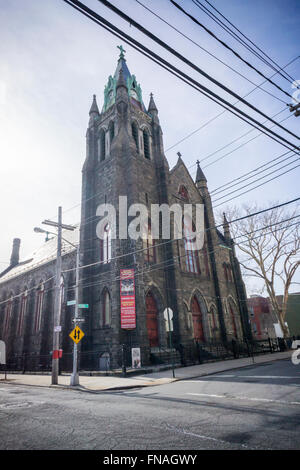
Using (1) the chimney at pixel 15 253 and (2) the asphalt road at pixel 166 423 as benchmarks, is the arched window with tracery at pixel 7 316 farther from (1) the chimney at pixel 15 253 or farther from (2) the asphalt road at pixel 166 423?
(2) the asphalt road at pixel 166 423

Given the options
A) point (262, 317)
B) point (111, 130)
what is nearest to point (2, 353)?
point (111, 130)

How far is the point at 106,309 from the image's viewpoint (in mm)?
19453

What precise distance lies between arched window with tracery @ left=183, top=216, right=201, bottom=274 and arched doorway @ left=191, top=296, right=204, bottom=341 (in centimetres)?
277

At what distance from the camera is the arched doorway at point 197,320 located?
73.7 feet

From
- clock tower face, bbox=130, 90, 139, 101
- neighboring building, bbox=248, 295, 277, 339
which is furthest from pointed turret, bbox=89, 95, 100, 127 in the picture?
neighboring building, bbox=248, 295, 277, 339

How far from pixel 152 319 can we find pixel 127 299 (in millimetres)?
3416

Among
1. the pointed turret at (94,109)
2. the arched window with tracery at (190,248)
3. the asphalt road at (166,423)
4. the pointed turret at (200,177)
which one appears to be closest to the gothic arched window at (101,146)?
the pointed turret at (94,109)

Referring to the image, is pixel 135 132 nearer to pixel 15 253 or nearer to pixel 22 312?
pixel 22 312

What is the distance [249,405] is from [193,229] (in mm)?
21179

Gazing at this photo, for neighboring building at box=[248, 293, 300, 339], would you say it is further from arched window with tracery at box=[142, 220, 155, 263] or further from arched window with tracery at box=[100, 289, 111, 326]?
arched window with tracery at box=[100, 289, 111, 326]

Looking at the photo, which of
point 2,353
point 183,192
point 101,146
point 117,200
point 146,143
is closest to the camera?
point 117,200

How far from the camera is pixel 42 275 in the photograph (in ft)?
91.5

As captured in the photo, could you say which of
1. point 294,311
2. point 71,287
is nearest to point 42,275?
point 71,287
